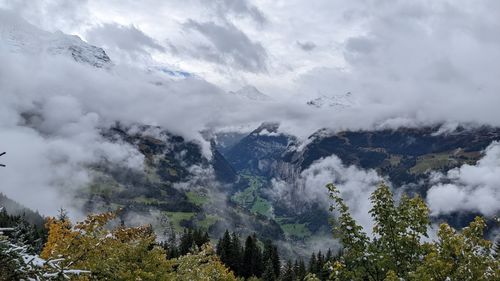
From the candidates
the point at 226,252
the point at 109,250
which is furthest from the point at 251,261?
the point at 109,250

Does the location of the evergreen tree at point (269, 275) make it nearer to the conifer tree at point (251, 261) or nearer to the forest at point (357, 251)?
the conifer tree at point (251, 261)

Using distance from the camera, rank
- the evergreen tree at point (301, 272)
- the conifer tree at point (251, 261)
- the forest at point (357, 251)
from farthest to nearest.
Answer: the conifer tree at point (251, 261) < the evergreen tree at point (301, 272) < the forest at point (357, 251)

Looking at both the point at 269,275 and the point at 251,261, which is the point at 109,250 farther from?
the point at 251,261

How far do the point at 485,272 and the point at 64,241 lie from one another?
21.1m

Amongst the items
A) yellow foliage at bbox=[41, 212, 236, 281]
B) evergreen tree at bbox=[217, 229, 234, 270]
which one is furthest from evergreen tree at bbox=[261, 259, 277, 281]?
yellow foliage at bbox=[41, 212, 236, 281]

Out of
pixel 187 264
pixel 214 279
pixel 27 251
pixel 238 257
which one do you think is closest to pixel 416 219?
pixel 27 251

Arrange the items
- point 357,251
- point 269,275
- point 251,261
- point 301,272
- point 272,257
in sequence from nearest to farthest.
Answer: point 357,251 → point 269,275 → point 301,272 → point 251,261 → point 272,257

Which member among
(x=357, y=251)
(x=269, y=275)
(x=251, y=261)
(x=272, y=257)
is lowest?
(x=269, y=275)

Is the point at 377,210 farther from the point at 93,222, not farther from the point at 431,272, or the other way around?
the point at 93,222

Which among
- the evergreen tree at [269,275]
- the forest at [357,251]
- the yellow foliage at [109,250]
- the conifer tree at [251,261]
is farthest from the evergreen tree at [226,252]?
the forest at [357,251]

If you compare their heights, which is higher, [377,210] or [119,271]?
[377,210]

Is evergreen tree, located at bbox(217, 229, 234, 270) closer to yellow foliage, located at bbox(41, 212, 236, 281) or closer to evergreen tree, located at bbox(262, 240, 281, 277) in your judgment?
evergreen tree, located at bbox(262, 240, 281, 277)

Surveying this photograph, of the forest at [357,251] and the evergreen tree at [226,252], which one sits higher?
the forest at [357,251]

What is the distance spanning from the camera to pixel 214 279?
4056 centimetres
